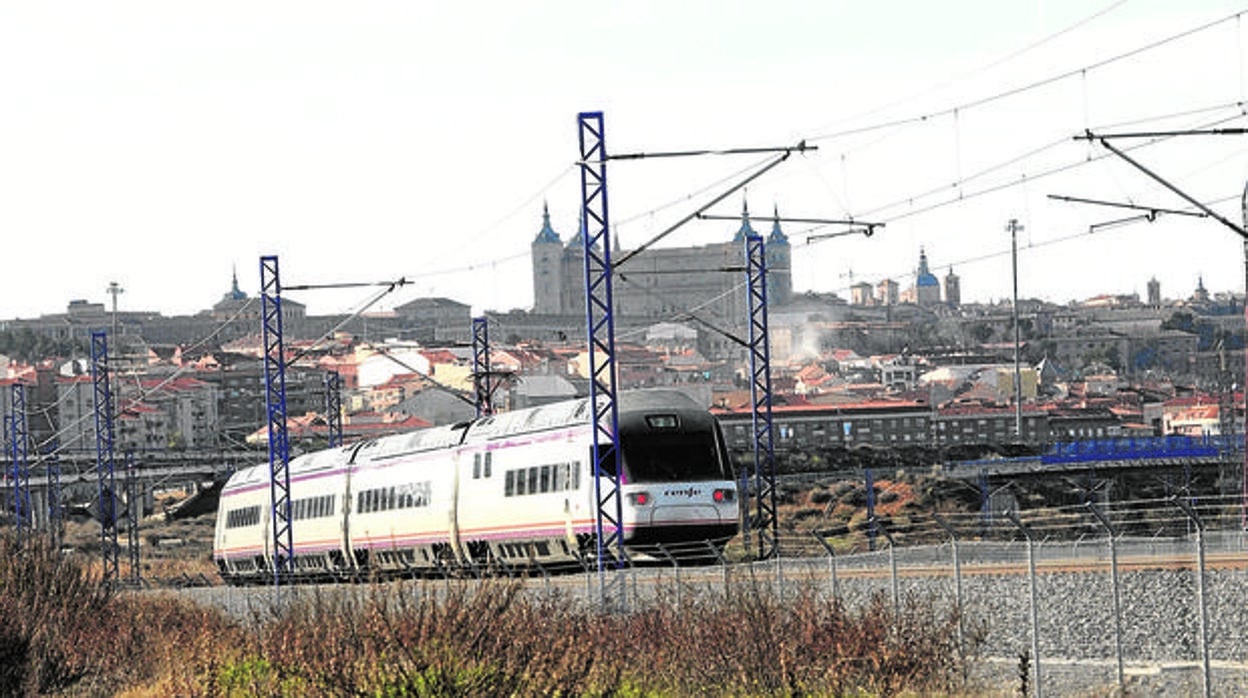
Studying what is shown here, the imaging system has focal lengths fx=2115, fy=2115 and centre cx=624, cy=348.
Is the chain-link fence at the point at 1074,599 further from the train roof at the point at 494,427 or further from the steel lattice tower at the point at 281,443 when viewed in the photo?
the steel lattice tower at the point at 281,443

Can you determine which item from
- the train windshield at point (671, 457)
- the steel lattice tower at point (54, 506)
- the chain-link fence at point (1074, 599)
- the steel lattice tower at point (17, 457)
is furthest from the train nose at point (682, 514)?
the steel lattice tower at point (17, 457)

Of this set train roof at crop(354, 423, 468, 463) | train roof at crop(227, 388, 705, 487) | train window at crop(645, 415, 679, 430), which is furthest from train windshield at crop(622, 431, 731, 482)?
train roof at crop(354, 423, 468, 463)

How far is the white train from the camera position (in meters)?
35.2

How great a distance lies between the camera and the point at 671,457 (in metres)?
35.4

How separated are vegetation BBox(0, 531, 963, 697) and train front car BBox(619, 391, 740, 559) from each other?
8100mm

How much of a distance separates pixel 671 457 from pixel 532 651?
18.4 meters

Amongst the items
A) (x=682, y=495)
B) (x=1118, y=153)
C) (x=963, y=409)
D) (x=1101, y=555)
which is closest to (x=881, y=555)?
(x=682, y=495)

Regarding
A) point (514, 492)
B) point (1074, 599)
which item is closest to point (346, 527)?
point (514, 492)

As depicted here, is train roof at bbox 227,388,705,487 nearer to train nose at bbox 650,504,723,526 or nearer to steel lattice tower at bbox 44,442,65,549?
train nose at bbox 650,504,723,526

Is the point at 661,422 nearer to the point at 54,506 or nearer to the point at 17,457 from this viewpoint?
the point at 54,506

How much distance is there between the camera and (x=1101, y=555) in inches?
1219

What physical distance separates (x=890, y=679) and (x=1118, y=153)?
13.6 metres

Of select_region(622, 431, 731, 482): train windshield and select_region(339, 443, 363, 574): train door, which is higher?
select_region(622, 431, 731, 482): train windshield

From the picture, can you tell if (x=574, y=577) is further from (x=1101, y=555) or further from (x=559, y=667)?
(x=559, y=667)
